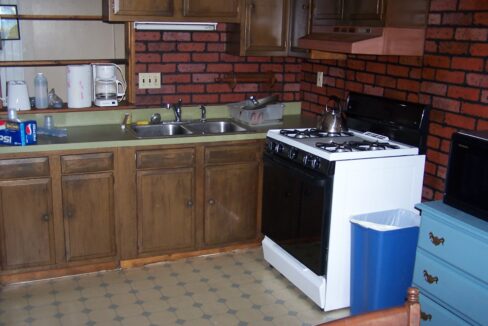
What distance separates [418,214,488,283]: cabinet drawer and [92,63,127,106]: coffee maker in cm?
215

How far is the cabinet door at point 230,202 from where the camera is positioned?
3.66 metres

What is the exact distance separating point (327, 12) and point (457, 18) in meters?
0.92

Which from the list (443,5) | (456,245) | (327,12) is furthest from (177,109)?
(456,245)

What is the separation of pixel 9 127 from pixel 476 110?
8.27ft

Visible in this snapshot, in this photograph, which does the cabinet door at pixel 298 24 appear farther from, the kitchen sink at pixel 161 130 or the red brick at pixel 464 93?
the red brick at pixel 464 93

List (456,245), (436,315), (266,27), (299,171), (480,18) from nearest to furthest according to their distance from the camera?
(456,245) < (436,315) < (480,18) < (299,171) < (266,27)

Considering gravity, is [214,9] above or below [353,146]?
above

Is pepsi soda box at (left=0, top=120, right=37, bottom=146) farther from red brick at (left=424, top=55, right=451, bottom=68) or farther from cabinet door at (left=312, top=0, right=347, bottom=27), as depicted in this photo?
red brick at (left=424, top=55, right=451, bottom=68)

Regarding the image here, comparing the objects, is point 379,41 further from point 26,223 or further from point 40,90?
point 26,223

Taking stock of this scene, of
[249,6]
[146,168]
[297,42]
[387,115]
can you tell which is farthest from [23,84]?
[387,115]

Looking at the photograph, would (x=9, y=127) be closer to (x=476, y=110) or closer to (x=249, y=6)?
(x=249, y=6)

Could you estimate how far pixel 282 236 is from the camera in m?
A: 3.38

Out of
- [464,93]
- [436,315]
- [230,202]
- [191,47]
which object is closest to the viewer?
[436,315]

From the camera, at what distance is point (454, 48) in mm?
2885
